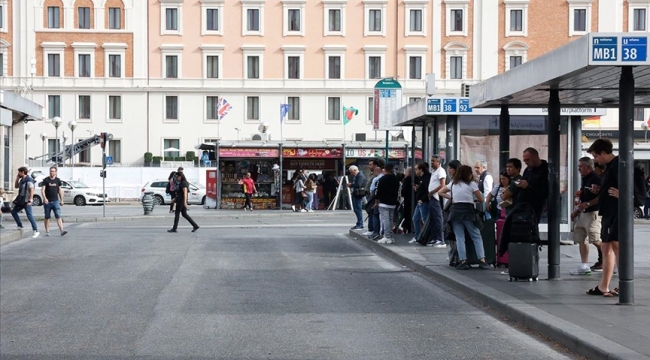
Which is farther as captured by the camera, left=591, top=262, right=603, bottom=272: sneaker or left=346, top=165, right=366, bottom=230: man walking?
left=346, top=165, right=366, bottom=230: man walking

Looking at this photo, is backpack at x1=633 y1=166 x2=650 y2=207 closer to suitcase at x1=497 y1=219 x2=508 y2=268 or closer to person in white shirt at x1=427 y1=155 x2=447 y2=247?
suitcase at x1=497 y1=219 x2=508 y2=268

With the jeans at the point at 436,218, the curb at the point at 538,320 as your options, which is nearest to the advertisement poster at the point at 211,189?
the jeans at the point at 436,218

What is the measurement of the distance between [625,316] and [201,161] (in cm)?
5689

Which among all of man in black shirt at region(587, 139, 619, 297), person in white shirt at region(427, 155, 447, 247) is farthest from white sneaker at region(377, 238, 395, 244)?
man in black shirt at region(587, 139, 619, 297)

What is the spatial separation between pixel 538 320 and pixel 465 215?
5652 mm

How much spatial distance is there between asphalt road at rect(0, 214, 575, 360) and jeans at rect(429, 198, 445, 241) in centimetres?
147

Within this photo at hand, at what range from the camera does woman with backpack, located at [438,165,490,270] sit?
15938 mm

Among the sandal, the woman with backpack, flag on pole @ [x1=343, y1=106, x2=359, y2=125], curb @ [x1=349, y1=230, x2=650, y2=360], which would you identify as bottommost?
curb @ [x1=349, y1=230, x2=650, y2=360]

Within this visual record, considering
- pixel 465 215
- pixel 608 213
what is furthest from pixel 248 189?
pixel 608 213

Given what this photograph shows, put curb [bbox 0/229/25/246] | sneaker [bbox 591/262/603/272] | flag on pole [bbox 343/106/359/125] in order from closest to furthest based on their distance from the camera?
sneaker [bbox 591/262/603/272], curb [bbox 0/229/25/246], flag on pole [bbox 343/106/359/125]

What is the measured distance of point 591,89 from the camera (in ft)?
47.1

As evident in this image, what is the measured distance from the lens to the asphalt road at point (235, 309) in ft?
30.9

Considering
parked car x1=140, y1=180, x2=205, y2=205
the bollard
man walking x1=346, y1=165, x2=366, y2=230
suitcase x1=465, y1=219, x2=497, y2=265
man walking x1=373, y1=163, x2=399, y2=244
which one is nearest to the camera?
suitcase x1=465, y1=219, x2=497, y2=265

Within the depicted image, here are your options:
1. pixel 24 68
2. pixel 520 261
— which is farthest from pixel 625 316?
pixel 24 68
